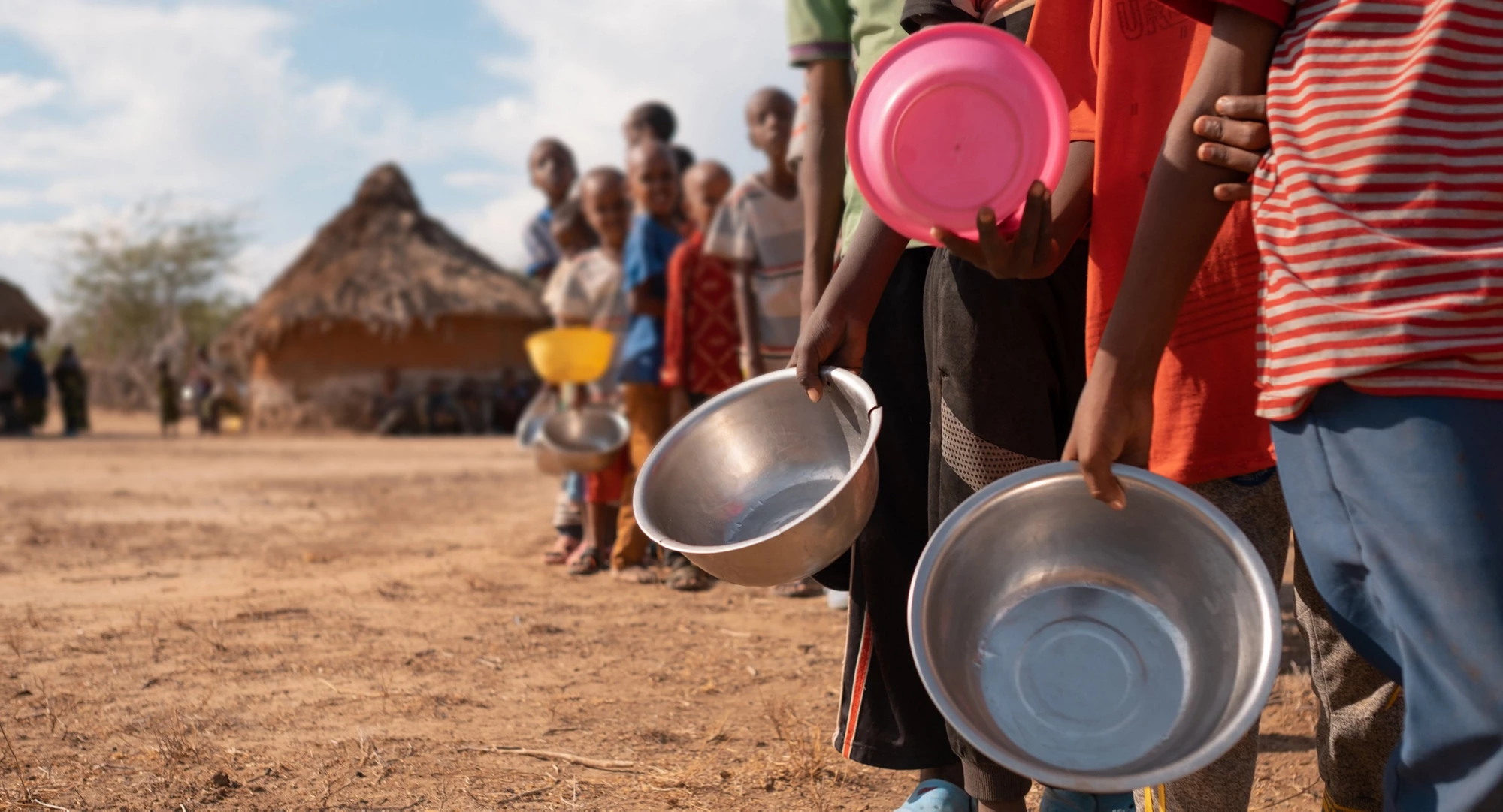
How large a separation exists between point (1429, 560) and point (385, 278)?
19.7 m

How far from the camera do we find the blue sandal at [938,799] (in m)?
1.85

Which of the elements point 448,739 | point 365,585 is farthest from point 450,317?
point 448,739

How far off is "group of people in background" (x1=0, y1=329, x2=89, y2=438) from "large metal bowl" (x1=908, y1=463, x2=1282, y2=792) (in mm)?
19392

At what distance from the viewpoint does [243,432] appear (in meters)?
20.6

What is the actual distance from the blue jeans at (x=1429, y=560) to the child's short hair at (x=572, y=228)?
483 centimetres

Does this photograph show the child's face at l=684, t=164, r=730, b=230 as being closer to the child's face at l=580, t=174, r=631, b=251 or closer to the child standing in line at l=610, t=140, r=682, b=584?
the child standing in line at l=610, t=140, r=682, b=584

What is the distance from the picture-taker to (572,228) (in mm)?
5773

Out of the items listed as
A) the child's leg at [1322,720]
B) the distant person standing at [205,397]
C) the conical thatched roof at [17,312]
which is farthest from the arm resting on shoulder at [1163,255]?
the conical thatched roof at [17,312]

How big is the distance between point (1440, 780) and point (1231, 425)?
508 mm

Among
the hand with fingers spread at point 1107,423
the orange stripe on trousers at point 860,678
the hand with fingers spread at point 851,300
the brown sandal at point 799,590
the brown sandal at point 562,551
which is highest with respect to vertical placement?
the hand with fingers spread at point 851,300

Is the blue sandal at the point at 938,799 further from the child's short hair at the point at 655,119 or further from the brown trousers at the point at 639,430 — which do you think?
the child's short hair at the point at 655,119

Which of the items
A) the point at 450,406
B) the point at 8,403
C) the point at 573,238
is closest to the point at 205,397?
the point at 8,403

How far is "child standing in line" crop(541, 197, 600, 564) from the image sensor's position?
201 inches

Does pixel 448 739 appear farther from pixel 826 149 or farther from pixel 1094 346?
pixel 1094 346
